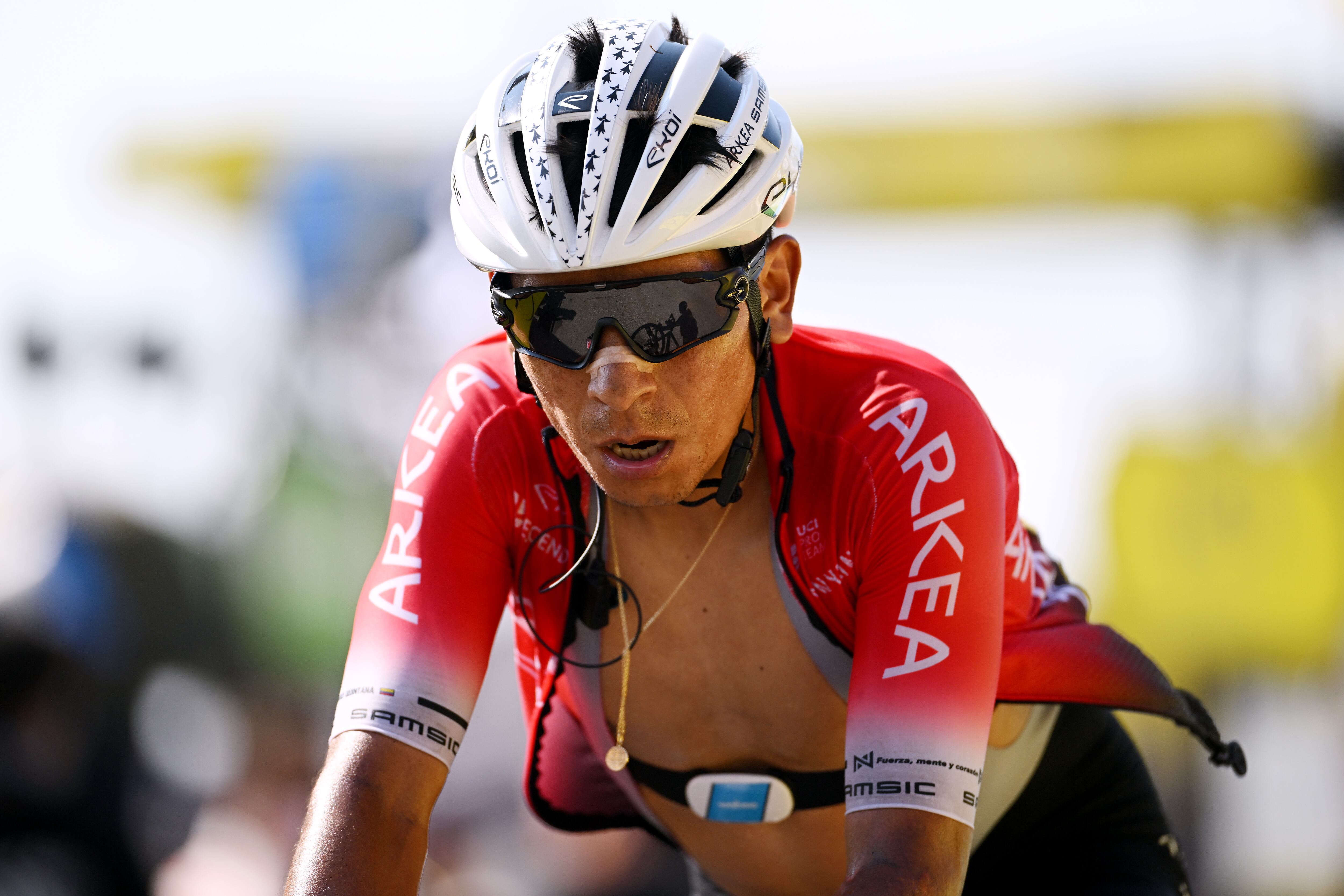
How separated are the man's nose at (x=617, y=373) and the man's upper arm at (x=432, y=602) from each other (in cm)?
42

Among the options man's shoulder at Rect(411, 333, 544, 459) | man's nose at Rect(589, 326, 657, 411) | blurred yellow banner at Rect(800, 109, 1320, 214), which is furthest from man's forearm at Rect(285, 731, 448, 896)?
blurred yellow banner at Rect(800, 109, 1320, 214)

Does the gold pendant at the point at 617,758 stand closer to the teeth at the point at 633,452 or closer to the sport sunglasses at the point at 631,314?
the teeth at the point at 633,452

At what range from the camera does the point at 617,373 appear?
2.08m

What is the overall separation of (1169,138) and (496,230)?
5.83 m

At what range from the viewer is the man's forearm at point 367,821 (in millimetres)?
2039

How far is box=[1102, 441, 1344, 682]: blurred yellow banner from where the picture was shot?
6.37m

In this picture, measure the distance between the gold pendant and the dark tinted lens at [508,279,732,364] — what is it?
2.66ft

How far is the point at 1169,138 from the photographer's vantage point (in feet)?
22.9

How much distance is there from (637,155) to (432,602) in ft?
2.89

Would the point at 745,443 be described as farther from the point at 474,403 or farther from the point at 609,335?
the point at 474,403

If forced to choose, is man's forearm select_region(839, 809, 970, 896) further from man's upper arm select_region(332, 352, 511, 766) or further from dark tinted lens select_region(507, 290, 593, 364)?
dark tinted lens select_region(507, 290, 593, 364)

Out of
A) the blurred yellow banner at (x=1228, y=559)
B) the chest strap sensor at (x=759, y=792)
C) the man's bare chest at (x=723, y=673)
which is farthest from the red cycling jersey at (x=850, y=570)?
the blurred yellow banner at (x=1228, y=559)

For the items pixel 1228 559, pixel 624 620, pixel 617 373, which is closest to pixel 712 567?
pixel 624 620

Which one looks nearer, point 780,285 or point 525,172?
point 525,172
